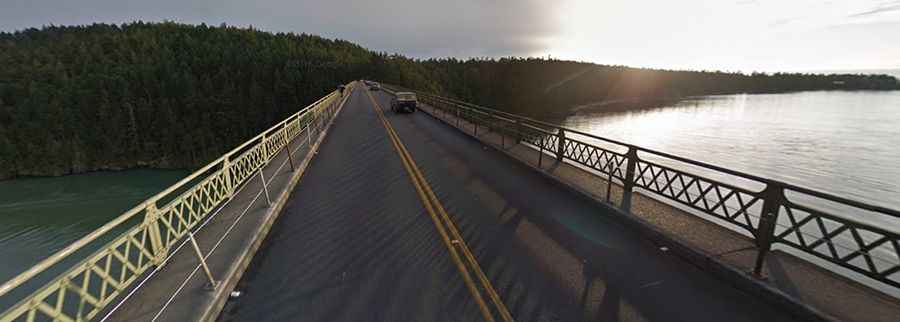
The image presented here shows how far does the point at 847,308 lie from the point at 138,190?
6938 cm

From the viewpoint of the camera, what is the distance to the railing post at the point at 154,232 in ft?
15.2

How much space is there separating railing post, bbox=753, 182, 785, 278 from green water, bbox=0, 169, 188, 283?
43116 millimetres

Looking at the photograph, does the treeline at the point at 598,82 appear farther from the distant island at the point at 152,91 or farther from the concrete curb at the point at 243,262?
the concrete curb at the point at 243,262

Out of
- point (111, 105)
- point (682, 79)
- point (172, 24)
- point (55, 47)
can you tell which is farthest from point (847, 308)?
point (682, 79)

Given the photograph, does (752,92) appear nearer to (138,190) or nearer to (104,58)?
(138,190)

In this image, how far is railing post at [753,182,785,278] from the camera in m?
4.94

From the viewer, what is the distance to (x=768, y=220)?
16.6 ft

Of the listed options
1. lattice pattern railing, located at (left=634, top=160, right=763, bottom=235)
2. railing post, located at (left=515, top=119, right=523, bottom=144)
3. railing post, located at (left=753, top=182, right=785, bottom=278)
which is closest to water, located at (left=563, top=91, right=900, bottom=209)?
railing post, located at (left=515, top=119, right=523, bottom=144)

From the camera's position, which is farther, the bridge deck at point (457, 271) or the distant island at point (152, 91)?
the distant island at point (152, 91)

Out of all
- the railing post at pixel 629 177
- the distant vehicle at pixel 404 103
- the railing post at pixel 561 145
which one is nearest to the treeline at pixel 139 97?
the distant vehicle at pixel 404 103

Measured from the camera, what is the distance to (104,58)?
346 feet

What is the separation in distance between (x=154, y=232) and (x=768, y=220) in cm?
909

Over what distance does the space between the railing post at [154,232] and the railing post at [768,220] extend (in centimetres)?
848

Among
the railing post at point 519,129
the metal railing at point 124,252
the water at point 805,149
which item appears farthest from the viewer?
the water at point 805,149
